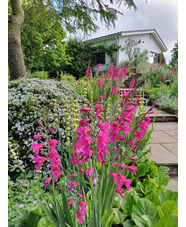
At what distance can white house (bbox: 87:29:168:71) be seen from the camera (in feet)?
47.4

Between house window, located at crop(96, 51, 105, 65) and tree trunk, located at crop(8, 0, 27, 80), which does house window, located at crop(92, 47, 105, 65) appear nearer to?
house window, located at crop(96, 51, 105, 65)

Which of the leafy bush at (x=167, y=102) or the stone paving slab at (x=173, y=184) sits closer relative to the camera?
the stone paving slab at (x=173, y=184)

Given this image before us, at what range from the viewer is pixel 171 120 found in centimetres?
436

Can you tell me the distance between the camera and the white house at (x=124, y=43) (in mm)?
14460

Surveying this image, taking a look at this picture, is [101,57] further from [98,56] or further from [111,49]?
[111,49]

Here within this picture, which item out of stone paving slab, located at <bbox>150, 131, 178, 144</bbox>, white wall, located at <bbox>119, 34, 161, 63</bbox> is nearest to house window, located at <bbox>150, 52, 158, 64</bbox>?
white wall, located at <bbox>119, 34, 161, 63</bbox>

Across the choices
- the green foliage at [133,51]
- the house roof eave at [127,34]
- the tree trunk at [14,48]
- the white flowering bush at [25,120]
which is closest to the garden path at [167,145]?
the white flowering bush at [25,120]

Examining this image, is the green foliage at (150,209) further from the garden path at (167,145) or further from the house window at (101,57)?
the house window at (101,57)

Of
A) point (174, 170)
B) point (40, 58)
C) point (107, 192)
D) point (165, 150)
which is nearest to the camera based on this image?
point (107, 192)

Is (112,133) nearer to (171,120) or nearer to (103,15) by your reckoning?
(171,120)

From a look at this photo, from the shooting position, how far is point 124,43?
14.7 meters
